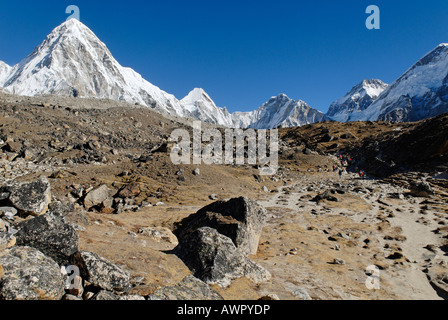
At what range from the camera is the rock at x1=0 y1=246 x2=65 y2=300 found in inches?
188

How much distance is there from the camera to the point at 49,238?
6.91 m

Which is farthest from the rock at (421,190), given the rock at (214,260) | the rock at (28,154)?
the rock at (28,154)

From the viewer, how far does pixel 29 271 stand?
5223 mm

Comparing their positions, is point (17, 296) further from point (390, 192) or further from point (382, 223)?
point (390, 192)

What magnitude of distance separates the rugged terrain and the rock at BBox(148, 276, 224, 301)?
0.07m

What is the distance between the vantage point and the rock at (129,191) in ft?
79.1

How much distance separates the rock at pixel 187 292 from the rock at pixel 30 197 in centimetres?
764

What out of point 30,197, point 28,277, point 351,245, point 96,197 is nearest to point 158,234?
point 30,197

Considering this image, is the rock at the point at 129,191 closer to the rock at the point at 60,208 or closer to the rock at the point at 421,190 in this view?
the rock at the point at 60,208

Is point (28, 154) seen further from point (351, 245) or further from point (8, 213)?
point (351, 245)

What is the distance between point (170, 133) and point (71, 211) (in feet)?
209

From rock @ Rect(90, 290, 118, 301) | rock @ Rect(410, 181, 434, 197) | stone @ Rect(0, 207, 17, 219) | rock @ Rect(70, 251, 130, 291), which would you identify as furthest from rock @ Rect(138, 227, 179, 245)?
rock @ Rect(410, 181, 434, 197)

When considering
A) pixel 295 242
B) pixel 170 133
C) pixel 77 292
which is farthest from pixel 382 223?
pixel 170 133

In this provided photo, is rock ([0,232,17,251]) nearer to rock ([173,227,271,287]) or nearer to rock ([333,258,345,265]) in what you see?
rock ([173,227,271,287])
